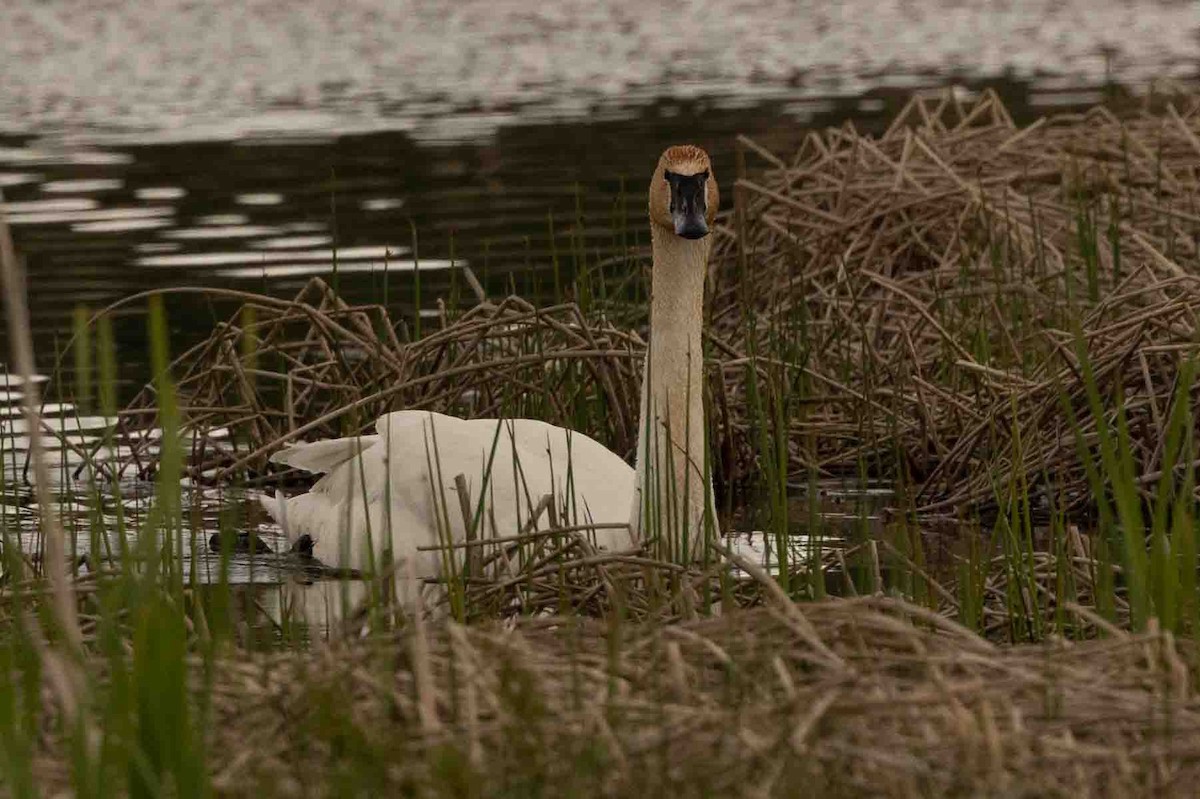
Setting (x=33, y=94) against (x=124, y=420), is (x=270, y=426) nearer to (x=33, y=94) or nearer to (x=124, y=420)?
(x=124, y=420)

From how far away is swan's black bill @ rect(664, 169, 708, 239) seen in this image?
5.73 metres

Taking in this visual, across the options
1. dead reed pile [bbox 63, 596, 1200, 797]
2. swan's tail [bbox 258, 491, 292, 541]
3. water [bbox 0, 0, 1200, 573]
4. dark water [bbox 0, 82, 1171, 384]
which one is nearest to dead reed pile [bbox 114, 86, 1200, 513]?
swan's tail [bbox 258, 491, 292, 541]

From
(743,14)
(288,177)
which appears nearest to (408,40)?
(743,14)

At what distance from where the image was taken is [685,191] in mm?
5781

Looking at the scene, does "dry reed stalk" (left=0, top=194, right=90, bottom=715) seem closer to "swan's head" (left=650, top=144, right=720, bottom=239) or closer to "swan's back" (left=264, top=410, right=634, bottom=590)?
"swan's head" (left=650, top=144, right=720, bottom=239)

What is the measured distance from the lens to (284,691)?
338 centimetres

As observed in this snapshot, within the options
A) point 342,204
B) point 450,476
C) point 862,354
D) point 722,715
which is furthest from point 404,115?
point 722,715

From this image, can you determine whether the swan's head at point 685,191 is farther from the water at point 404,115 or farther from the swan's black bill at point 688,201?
the water at point 404,115

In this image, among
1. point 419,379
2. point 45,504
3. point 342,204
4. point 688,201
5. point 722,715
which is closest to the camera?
point 45,504

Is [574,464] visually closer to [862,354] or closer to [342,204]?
[862,354]

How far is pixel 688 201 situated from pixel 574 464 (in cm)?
102

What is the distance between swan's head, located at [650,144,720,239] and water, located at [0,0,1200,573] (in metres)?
0.97

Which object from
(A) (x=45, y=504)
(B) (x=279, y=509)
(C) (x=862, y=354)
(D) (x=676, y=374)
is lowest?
(B) (x=279, y=509)

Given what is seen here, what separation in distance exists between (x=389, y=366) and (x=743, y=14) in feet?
99.8
